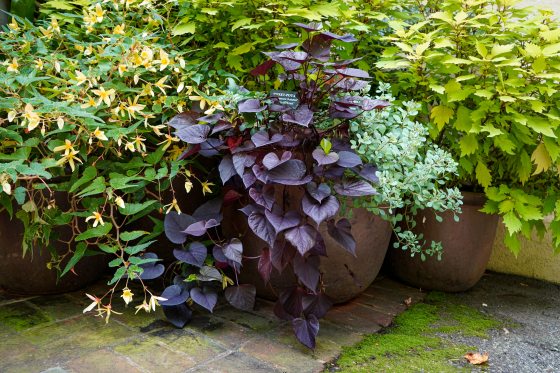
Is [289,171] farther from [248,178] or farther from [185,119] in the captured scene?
[185,119]

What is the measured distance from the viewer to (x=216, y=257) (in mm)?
1944

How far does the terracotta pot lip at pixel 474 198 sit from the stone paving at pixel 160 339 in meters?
0.63

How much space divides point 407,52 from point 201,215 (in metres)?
1.17

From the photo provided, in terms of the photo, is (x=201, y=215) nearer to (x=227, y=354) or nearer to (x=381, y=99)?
(x=227, y=354)

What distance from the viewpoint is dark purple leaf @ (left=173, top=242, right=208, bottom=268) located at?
6.32 ft

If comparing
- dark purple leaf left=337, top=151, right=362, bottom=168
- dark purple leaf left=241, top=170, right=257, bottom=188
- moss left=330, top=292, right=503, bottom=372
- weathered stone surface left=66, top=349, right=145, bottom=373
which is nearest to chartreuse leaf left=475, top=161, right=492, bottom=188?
moss left=330, top=292, right=503, bottom=372

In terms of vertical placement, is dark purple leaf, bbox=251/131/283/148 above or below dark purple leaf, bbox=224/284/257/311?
above

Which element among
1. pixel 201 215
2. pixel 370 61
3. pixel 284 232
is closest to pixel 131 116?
pixel 201 215

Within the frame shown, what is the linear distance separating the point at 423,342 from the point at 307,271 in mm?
568

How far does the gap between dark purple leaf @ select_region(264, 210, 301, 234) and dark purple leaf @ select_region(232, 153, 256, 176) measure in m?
0.17

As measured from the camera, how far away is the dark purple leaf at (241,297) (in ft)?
6.50

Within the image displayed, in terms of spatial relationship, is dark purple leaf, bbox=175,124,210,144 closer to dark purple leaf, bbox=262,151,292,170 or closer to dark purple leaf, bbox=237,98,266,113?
dark purple leaf, bbox=237,98,266,113

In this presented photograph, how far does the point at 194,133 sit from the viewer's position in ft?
6.21

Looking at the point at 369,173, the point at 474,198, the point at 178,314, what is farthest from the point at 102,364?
the point at 474,198
